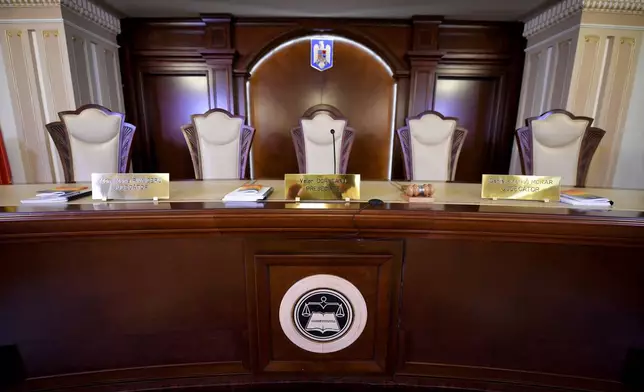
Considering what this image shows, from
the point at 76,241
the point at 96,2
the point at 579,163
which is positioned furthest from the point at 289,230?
the point at 96,2

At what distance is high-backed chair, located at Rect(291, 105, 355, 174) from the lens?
2.02 m

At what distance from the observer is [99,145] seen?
69.5 inches

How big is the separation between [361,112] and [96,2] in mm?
2728

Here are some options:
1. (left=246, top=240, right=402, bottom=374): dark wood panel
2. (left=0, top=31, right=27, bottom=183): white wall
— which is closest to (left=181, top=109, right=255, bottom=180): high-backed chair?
(left=246, top=240, right=402, bottom=374): dark wood panel

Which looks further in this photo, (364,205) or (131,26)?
(131,26)

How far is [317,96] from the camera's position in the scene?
3.30 metres

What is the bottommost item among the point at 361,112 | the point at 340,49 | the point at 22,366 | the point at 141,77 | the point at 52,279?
the point at 22,366

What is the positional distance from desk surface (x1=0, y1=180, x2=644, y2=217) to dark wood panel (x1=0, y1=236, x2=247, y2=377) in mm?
100

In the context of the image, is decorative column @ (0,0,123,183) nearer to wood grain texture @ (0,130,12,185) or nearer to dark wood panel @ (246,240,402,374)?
wood grain texture @ (0,130,12,185)

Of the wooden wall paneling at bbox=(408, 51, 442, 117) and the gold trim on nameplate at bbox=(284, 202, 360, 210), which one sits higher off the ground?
the wooden wall paneling at bbox=(408, 51, 442, 117)

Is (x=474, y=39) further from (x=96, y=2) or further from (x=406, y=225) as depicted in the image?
(x=96, y=2)

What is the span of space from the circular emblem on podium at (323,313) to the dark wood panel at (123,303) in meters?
0.14

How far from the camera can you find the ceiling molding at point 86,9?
235 centimetres

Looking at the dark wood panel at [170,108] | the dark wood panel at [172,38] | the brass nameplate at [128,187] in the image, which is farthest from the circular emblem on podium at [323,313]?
the dark wood panel at [172,38]
